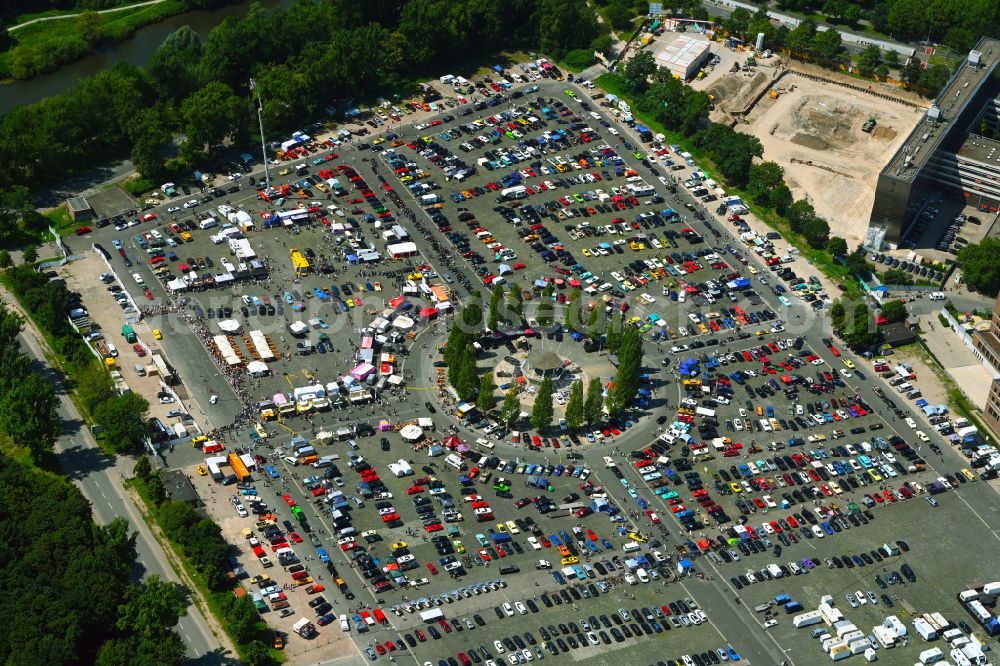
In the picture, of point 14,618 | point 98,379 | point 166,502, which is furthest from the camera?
point 98,379

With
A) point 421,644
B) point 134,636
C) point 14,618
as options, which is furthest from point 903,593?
point 14,618

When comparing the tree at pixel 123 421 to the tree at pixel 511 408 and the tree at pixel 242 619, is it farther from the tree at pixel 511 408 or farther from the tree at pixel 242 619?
the tree at pixel 511 408

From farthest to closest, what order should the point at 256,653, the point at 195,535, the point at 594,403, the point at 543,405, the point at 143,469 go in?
the point at 594,403 < the point at 543,405 < the point at 143,469 < the point at 195,535 < the point at 256,653

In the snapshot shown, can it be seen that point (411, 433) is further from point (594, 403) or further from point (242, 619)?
point (242, 619)

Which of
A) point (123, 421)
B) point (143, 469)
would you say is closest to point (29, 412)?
point (123, 421)

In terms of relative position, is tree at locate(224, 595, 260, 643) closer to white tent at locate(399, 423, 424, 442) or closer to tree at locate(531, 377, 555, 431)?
white tent at locate(399, 423, 424, 442)

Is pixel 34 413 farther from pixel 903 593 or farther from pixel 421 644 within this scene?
pixel 903 593

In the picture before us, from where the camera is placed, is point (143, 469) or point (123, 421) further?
point (123, 421)
